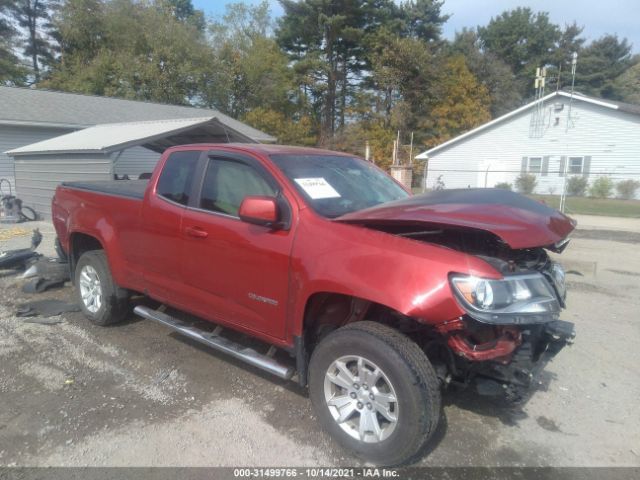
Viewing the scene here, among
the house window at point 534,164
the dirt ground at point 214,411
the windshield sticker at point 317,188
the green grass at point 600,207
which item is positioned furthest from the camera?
the house window at point 534,164

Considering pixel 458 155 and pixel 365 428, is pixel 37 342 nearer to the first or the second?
pixel 365 428

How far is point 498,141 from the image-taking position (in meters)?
31.0

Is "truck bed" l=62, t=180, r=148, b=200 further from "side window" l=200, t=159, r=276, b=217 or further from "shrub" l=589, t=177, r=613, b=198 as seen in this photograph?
"shrub" l=589, t=177, r=613, b=198

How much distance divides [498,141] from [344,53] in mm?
15924

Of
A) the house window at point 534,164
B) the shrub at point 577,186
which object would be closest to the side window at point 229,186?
the shrub at point 577,186

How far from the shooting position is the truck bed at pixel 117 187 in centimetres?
465

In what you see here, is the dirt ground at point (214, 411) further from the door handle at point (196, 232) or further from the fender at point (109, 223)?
the door handle at point (196, 232)

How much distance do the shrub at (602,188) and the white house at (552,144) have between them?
1226 millimetres

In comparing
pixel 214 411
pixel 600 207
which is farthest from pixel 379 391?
pixel 600 207

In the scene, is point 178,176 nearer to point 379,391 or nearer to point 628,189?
point 379,391

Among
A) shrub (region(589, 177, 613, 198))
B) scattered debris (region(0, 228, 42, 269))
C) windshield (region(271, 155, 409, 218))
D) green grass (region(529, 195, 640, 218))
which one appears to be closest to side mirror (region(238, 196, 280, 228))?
windshield (region(271, 155, 409, 218))

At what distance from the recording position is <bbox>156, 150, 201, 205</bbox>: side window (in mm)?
4074

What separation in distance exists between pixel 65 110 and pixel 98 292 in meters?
18.7

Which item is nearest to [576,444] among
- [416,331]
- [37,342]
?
[416,331]
